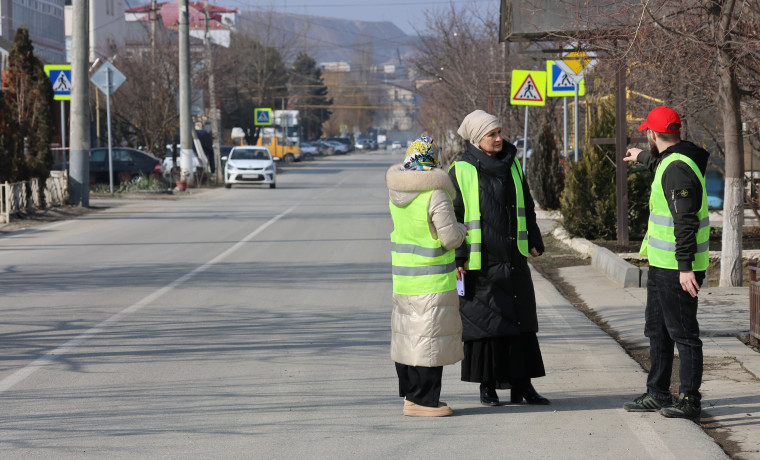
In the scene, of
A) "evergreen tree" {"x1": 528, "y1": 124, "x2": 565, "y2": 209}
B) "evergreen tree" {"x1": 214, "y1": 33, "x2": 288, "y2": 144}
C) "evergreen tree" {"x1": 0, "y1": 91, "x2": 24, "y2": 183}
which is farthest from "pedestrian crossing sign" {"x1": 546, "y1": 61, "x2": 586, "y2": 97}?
"evergreen tree" {"x1": 214, "y1": 33, "x2": 288, "y2": 144}

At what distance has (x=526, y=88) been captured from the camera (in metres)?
21.4

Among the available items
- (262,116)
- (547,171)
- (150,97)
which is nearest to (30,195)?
(547,171)

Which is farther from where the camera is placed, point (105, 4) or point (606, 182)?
point (105, 4)

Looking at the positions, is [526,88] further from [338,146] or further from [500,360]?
[338,146]

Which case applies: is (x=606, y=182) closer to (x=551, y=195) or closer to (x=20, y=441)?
(x=551, y=195)

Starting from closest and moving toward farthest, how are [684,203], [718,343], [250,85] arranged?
[684,203]
[718,343]
[250,85]

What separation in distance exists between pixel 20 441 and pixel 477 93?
31.0 m

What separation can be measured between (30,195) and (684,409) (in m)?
18.6

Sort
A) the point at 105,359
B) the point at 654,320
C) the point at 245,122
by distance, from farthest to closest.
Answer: the point at 245,122
the point at 105,359
the point at 654,320

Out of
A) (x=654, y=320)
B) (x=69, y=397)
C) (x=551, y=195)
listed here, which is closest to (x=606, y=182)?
(x=551, y=195)

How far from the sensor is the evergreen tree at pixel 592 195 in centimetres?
1606

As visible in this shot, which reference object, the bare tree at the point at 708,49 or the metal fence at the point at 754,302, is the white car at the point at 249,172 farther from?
the metal fence at the point at 754,302

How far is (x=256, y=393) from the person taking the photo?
6824 millimetres

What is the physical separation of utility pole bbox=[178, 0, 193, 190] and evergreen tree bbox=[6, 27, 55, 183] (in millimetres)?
10115
